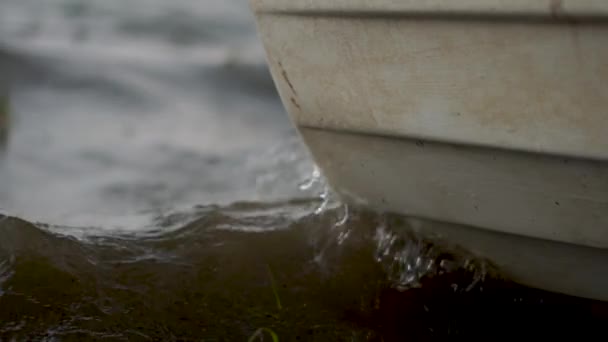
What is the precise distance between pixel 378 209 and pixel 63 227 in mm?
1186

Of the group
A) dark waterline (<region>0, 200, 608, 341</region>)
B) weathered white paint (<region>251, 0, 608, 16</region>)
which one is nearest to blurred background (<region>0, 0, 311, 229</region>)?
dark waterline (<region>0, 200, 608, 341</region>)

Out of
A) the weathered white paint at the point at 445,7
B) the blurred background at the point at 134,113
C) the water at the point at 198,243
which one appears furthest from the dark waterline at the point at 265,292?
the weathered white paint at the point at 445,7

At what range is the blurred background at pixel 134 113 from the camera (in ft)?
11.9

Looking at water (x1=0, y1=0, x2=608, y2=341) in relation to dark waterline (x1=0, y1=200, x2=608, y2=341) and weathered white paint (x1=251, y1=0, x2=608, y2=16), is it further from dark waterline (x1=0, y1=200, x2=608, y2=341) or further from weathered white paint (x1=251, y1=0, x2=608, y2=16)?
weathered white paint (x1=251, y1=0, x2=608, y2=16)

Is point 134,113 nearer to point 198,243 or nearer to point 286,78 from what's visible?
point 198,243

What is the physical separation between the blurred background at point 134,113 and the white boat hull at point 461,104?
122cm

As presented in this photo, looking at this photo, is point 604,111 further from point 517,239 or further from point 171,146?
point 171,146

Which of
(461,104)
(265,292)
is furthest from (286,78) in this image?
(265,292)

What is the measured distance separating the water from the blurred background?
1 cm

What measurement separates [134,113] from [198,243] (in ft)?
6.32

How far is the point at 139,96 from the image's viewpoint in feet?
16.1

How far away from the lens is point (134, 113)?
185 inches

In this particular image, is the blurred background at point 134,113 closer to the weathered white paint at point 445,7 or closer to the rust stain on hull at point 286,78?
the rust stain on hull at point 286,78

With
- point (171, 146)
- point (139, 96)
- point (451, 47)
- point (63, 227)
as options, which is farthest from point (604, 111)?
point (139, 96)
